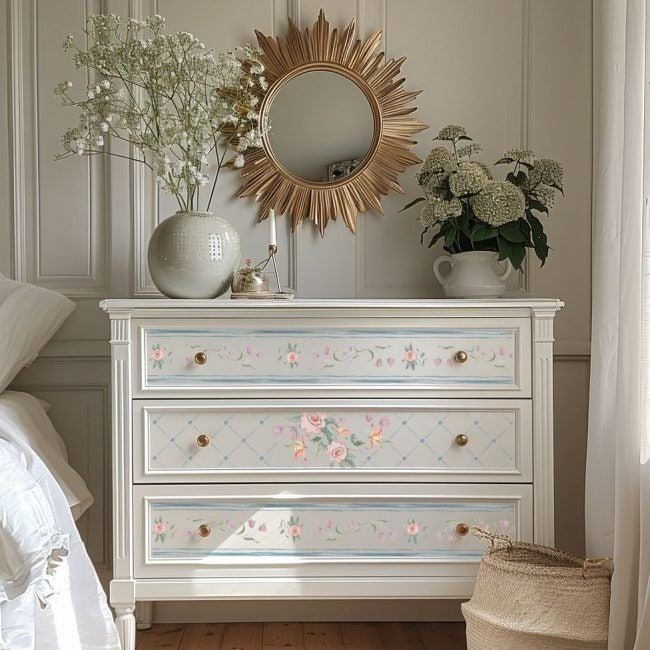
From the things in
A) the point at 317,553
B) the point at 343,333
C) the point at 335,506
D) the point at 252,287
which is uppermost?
the point at 252,287

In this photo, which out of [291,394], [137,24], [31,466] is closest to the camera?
[31,466]

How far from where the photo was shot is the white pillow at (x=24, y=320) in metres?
2.12

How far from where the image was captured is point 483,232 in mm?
2188

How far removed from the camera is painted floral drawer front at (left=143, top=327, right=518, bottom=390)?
1.95 meters

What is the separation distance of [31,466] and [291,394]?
2.12 ft

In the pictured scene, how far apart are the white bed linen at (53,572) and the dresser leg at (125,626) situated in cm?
10

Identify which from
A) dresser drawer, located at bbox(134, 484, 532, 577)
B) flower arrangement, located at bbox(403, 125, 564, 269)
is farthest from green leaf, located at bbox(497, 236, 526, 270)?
dresser drawer, located at bbox(134, 484, 532, 577)

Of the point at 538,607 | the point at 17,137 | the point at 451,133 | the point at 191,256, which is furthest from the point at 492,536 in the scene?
the point at 17,137

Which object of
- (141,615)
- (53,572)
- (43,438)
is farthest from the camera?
(141,615)

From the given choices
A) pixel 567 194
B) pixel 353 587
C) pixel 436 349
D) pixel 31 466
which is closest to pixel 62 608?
pixel 31 466

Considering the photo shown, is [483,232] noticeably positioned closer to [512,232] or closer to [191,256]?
[512,232]

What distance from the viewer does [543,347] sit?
78.0 inches

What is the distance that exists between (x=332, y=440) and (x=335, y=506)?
168 millimetres

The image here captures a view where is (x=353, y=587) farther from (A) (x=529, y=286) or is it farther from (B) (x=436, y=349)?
(A) (x=529, y=286)
